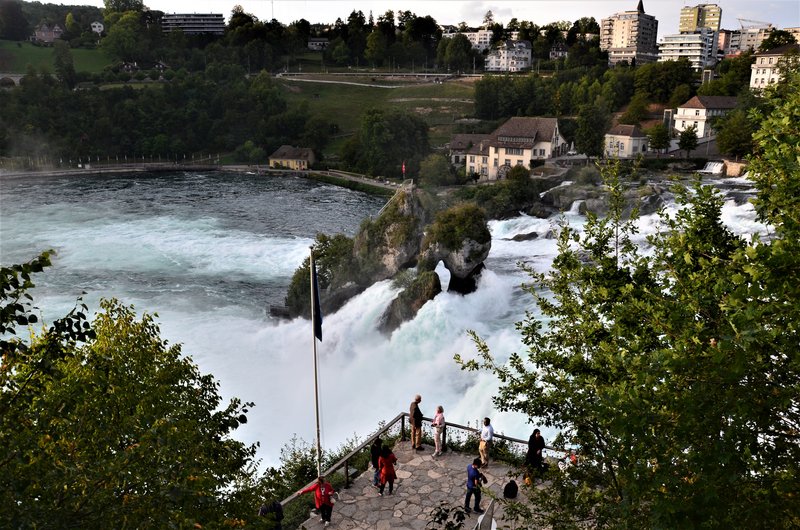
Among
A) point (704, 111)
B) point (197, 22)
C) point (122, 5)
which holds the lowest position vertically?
point (704, 111)

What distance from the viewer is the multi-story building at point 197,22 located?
529 feet

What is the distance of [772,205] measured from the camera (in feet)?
28.6

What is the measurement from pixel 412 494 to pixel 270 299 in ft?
87.6

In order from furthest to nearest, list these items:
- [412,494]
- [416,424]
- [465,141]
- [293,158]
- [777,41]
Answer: [777,41] → [293,158] → [465,141] → [416,424] → [412,494]

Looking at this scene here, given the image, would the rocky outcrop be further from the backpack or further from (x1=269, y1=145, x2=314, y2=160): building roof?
(x1=269, y1=145, x2=314, y2=160): building roof

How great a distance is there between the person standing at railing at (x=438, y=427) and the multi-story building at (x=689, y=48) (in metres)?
168

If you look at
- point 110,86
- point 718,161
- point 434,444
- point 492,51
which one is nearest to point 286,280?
point 434,444

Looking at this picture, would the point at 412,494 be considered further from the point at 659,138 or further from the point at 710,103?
the point at 710,103

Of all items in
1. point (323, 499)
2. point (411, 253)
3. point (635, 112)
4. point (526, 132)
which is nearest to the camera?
point (323, 499)

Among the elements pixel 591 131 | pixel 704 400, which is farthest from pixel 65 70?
pixel 704 400

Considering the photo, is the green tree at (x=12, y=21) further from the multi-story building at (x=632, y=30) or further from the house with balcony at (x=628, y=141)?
the multi-story building at (x=632, y=30)

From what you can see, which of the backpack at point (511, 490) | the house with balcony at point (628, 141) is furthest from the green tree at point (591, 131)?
the backpack at point (511, 490)

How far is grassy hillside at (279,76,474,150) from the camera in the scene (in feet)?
363

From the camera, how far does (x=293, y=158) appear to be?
3792 inches
